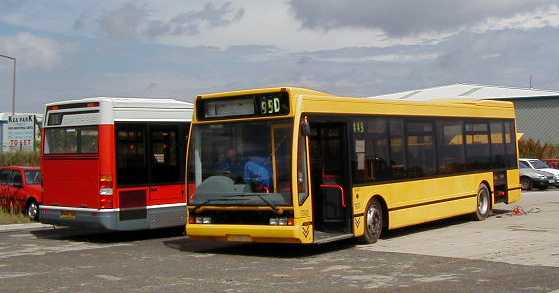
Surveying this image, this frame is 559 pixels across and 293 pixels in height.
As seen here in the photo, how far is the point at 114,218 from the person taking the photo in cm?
1514

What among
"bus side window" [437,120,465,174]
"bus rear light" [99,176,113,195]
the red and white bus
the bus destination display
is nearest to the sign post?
the red and white bus

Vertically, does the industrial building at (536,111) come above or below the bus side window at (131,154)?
above

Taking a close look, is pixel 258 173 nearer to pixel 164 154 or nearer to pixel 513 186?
pixel 164 154

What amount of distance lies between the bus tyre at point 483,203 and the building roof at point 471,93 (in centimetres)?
4271

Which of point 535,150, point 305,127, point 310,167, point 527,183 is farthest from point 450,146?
point 535,150

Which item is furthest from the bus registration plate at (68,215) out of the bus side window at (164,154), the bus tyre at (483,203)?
the bus tyre at (483,203)

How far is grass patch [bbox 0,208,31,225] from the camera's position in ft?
68.7

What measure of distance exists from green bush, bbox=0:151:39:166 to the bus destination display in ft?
67.7

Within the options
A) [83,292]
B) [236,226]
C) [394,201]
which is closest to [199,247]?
[236,226]

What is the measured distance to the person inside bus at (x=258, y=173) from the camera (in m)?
12.5

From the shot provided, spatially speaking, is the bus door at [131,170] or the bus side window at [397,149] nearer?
the bus side window at [397,149]

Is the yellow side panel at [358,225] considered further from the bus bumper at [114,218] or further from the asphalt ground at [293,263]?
the bus bumper at [114,218]

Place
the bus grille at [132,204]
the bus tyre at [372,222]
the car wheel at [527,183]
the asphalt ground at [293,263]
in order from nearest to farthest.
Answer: the asphalt ground at [293,263], the bus tyre at [372,222], the bus grille at [132,204], the car wheel at [527,183]

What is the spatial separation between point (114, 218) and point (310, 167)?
4537mm
